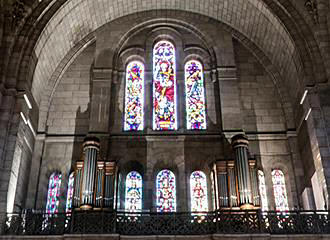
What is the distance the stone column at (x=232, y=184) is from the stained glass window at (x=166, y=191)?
256 cm

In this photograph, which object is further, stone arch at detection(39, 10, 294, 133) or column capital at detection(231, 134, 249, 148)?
stone arch at detection(39, 10, 294, 133)

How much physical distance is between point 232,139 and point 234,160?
856 mm

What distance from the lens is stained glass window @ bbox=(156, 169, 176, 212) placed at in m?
17.2

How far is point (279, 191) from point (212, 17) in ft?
27.8

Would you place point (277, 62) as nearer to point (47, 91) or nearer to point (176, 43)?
point (176, 43)

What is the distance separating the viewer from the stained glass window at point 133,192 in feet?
56.6

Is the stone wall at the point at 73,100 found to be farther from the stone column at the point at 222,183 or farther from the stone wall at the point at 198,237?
the stone column at the point at 222,183

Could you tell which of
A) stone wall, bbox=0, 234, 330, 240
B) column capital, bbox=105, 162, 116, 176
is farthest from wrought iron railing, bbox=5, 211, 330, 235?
column capital, bbox=105, 162, 116, 176

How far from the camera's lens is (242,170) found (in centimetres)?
1591

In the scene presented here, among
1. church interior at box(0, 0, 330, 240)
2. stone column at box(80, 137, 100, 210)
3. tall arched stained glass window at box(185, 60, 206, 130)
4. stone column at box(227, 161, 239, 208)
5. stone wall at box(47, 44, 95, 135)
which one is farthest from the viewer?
tall arched stained glass window at box(185, 60, 206, 130)

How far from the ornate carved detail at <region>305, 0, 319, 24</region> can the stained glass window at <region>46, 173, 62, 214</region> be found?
37.6ft

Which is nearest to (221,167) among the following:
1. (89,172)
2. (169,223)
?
(169,223)

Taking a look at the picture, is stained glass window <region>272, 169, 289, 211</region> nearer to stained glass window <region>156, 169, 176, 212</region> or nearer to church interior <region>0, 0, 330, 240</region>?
church interior <region>0, 0, 330, 240</region>

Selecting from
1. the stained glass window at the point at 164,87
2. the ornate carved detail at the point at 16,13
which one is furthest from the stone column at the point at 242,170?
the ornate carved detail at the point at 16,13
